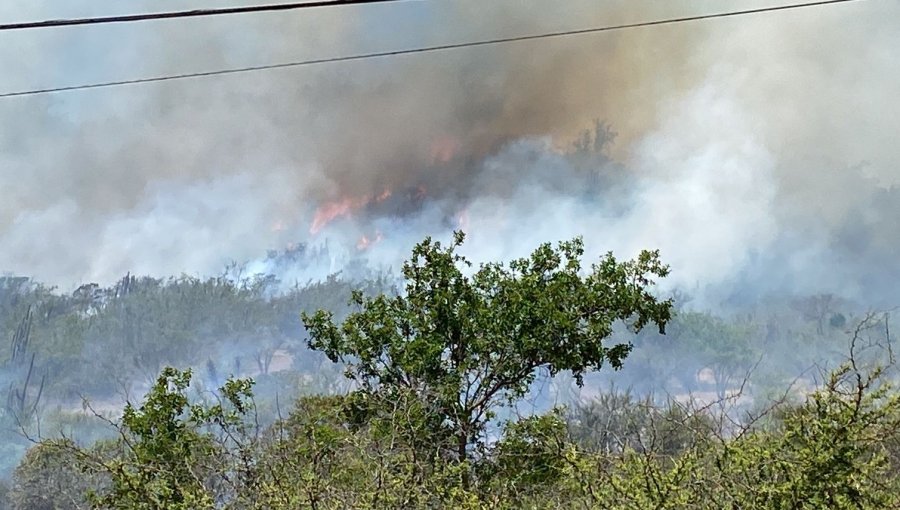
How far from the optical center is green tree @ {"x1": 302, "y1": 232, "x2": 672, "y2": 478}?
27.6ft

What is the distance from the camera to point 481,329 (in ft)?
28.3

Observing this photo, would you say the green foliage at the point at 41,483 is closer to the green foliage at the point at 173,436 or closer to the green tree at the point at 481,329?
the green foliage at the point at 173,436

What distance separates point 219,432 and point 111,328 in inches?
808

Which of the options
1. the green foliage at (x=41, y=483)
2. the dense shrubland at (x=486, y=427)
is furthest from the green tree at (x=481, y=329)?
the green foliage at (x=41, y=483)

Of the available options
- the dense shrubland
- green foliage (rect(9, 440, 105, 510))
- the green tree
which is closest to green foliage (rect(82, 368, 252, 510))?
the dense shrubland

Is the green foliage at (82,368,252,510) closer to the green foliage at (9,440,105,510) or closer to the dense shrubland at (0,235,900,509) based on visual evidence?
the dense shrubland at (0,235,900,509)

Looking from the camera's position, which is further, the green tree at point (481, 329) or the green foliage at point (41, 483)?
the green foliage at point (41, 483)

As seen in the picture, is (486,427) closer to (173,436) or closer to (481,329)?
(481,329)

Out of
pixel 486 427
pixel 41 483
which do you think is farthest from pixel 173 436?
pixel 41 483

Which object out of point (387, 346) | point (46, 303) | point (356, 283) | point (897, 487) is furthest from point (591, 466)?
point (46, 303)

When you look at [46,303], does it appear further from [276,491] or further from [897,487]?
[897,487]

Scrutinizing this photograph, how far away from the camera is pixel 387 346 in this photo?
8.84m

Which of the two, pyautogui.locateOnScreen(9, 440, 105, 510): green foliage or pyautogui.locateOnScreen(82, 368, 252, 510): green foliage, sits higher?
pyautogui.locateOnScreen(9, 440, 105, 510): green foliage

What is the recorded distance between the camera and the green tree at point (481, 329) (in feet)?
27.6
